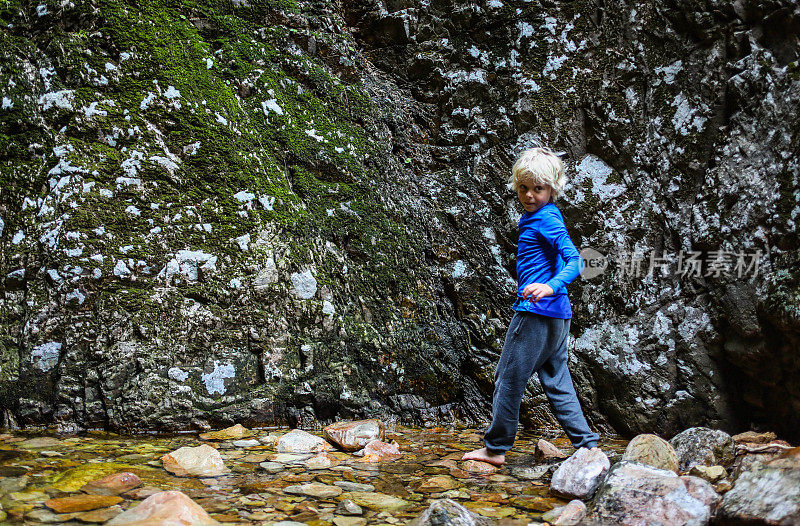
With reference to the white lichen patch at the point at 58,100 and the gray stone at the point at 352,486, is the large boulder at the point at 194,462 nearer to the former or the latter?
the gray stone at the point at 352,486

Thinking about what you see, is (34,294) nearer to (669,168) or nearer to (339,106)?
(339,106)

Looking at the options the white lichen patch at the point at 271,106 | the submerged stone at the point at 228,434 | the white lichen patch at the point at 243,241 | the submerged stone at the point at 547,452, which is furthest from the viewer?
the white lichen patch at the point at 271,106

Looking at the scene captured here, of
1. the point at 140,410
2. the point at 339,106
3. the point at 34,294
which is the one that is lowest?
the point at 140,410

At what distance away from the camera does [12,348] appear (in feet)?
9.00

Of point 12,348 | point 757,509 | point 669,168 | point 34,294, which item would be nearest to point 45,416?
point 12,348

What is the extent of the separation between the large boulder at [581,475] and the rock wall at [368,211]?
121 centimetres

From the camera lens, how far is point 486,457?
2516mm

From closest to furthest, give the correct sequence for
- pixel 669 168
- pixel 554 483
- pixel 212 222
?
pixel 554 483, pixel 212 222, pixel 669 168

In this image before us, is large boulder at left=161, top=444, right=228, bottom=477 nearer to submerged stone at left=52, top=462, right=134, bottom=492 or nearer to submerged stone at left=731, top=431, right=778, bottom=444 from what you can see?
submerged stone at left=52, top=462, right=134, bottom=492

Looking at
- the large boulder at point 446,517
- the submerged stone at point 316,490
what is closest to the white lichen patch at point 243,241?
the submerged stone at point 316,490

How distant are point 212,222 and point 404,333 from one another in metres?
1.52

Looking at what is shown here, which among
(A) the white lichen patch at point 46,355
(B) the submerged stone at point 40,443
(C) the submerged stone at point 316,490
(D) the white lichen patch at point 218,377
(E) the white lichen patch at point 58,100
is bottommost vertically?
(C) the submerged stone at point 316,490

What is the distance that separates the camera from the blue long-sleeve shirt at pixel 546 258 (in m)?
2.47

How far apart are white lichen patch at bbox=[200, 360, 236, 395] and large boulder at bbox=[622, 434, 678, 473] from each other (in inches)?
87.3
